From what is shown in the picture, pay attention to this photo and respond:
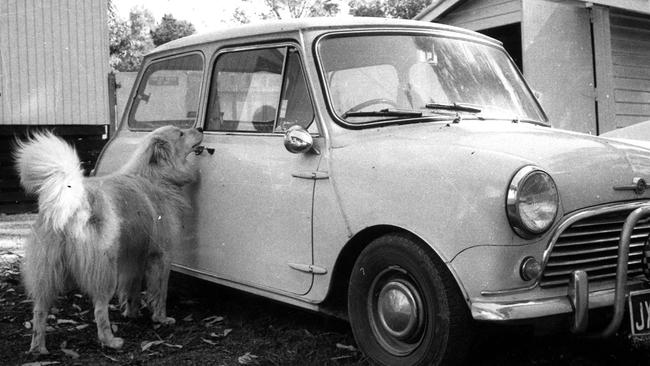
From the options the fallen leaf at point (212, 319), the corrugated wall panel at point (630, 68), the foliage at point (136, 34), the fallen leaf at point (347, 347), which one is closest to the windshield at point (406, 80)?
the fallen leaf at point (347, 347)

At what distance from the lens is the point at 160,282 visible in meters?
4.71

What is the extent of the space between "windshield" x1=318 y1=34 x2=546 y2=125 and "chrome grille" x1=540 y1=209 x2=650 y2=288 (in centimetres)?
112

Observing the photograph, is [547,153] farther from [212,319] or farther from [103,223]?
[212,319]

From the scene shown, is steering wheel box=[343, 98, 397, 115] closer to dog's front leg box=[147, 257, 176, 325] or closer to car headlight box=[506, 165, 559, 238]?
car headlight box=[506, 165, 559, 238]

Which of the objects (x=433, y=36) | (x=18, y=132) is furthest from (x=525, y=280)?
(x=18, y=132)

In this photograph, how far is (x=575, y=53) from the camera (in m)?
10.7

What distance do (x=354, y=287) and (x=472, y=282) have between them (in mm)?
726

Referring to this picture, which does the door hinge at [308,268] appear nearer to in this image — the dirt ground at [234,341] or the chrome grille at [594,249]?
the dirt ground at [234,341]

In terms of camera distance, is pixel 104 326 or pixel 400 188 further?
Result: pixel 104 326

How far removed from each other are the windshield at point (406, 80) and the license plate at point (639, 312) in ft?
4.54

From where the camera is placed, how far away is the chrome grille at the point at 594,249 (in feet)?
10.2

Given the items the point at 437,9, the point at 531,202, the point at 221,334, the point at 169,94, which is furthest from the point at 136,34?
the point at 531,202

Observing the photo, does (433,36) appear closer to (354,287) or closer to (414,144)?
(414,144)

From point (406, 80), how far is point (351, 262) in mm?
1111
